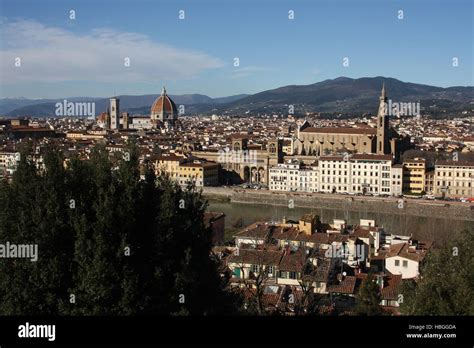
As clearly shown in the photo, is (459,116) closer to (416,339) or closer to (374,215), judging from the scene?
(374,215)

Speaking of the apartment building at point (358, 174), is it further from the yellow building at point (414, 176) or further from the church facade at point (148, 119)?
the church facade at point (148, 119)

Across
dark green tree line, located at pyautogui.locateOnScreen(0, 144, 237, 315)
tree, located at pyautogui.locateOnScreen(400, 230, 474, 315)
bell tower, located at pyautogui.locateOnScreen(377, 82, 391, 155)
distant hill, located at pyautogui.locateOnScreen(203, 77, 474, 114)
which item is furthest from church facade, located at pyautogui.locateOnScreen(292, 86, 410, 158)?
distant hill, located at pyautogui.locateOnScreen(203, 77, 474, 114)

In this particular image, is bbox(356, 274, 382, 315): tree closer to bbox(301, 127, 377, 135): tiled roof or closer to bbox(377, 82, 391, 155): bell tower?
bbox(377, 82, 391, 155): bell tower

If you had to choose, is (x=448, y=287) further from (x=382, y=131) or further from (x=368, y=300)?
(x=382, y=131)

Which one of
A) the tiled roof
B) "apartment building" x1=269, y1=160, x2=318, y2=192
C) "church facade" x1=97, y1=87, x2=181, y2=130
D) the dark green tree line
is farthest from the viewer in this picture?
"church facade" x1=97, y1=87, x2=181, y2=130

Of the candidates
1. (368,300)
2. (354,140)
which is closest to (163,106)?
(354,140)

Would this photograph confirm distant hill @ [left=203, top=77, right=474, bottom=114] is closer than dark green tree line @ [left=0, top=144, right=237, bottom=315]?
No

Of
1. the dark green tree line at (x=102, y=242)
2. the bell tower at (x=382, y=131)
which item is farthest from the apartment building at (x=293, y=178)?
the dark green tree line at (x=102, y=242)
